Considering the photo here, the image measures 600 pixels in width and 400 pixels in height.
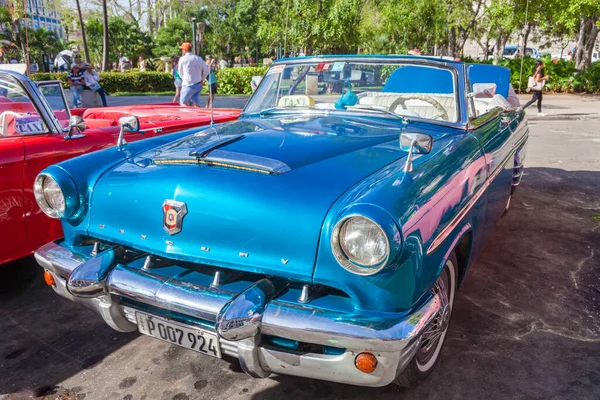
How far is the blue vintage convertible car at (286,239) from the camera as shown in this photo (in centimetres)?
202

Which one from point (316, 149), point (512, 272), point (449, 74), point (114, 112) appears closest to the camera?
point (316, 149)

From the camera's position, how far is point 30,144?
355 centimetres

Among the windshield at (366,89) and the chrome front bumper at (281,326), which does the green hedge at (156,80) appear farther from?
the chrome front bumper at (281,326)

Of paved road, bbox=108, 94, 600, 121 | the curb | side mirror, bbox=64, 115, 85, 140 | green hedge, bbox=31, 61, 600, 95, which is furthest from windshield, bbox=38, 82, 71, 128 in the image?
green hedge, bbox=31, 61, 600, 95

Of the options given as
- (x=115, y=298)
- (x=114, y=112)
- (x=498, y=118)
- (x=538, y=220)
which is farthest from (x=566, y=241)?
(x=114, y=112)

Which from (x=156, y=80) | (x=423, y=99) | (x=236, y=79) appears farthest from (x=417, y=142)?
(x=156, y=80)

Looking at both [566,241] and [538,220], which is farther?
[538,220]

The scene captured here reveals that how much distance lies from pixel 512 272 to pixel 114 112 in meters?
4.31

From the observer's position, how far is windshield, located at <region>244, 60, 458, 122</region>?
3.46 m

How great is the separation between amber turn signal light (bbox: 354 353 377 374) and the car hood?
1.19 ft

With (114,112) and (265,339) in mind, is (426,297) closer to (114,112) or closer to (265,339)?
(265,339)

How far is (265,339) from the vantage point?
2.17 meters

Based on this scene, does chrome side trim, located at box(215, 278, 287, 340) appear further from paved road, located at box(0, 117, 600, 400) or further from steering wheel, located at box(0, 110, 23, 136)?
steering wheel, located at box(0, 110, 23, 136)

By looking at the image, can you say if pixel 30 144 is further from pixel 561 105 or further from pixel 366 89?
pixel 561 105
